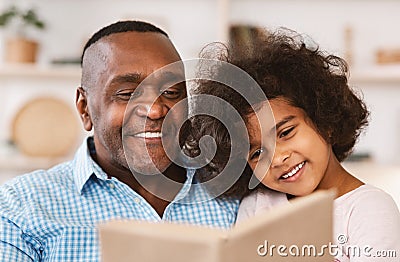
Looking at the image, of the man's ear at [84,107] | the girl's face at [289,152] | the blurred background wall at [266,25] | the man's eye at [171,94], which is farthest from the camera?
the blurred background wall at [266,25]

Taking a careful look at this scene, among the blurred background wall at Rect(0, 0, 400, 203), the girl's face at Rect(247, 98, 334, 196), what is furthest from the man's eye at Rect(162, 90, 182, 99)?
the blurred background wall at Rect(0, 0, 400, 203)

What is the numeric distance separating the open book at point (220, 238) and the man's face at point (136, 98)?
1.73ft

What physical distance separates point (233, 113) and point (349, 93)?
27cm

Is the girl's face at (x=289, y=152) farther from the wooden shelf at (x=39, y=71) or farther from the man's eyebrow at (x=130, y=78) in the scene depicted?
the wooden shelf at (x=39, y=71)

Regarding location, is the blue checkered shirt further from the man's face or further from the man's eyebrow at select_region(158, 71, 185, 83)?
the man's eyebrow at select_region(158, 71, 185, 83)

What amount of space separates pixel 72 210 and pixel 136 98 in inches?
10.5

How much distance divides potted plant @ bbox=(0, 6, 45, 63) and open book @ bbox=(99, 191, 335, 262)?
7.55 ft

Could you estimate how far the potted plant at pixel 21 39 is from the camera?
2.85 m

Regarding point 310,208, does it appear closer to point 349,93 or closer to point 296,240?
point 296,240

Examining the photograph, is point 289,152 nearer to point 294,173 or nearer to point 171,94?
point 294,173

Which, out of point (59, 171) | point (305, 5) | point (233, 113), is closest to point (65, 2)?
point (305, 5)

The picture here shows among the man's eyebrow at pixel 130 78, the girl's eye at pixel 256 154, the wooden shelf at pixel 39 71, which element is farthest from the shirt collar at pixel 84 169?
the wooden shelf at pixel 39 71

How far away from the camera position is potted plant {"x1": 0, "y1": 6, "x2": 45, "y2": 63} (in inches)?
112

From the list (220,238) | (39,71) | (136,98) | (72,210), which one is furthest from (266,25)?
(220,238)
